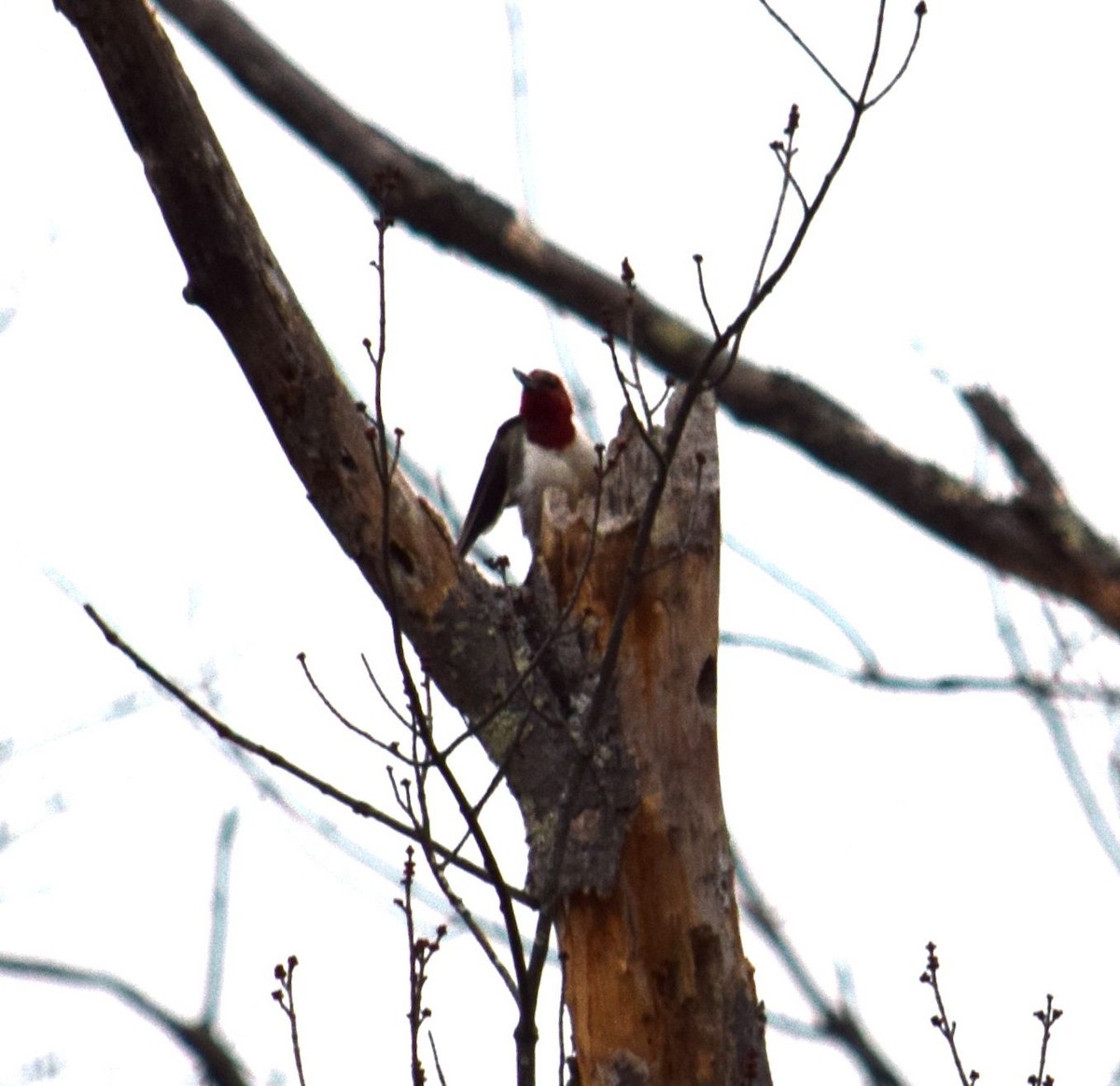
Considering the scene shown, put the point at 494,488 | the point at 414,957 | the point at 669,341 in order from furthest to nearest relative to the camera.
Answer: the point at 494,488 < the point at 669,341 < the point at 414,957

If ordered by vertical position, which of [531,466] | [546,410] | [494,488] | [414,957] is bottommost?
[414,957]

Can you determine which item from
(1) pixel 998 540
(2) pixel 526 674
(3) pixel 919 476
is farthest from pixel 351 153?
(2) pixel 526 674

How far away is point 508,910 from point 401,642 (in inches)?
20.8

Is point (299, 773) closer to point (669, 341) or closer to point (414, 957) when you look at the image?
point (414, 957)

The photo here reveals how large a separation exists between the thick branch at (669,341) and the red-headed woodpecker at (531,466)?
1.32 feet

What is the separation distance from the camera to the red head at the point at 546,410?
580cm

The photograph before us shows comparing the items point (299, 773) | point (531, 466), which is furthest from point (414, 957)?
point (531, 466)

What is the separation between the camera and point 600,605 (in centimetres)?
406

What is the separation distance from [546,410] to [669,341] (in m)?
0.68

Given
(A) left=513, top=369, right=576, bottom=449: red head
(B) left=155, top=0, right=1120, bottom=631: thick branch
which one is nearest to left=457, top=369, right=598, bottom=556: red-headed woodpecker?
(A) left=513, top=369, right=576, bottom=449: red head

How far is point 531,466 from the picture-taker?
575 centimetres

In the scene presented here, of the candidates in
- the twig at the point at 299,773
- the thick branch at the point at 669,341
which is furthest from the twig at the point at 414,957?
the thick branch at the point at 669,341

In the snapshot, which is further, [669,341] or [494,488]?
[494,488]

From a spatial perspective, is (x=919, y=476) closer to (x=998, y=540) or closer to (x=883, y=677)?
(x=998, y=540)
